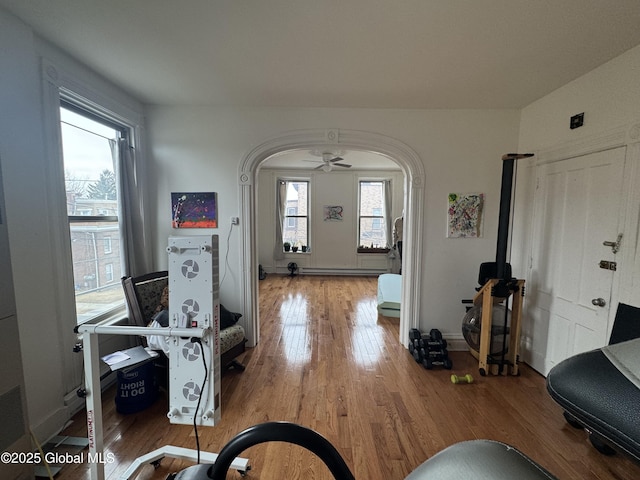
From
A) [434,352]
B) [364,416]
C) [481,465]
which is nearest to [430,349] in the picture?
[434,352]

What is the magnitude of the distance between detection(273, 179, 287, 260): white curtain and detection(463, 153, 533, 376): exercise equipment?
5.08 meters

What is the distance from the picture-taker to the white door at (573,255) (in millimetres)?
2109

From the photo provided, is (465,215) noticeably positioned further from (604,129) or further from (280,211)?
(280,211)

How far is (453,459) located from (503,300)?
284 centimetres

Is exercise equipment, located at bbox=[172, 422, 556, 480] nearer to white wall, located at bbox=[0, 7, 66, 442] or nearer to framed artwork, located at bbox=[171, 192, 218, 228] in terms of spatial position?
white wall, located at bbox=[0, 7, 66, 442]

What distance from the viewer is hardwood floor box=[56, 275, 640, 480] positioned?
171cm

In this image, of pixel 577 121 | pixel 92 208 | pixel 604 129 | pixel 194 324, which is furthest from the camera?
pixel 92 208

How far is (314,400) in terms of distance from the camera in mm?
2291

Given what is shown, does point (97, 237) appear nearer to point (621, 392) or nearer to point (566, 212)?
point (621, 392)

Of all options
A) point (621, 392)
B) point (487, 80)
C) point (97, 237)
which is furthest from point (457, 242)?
point (97, 237)

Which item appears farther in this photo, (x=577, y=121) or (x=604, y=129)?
(x=577, y=121)

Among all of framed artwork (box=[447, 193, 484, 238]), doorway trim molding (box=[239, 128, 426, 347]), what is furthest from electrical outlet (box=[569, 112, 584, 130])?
doorway trim molding (box=[239, 128, 426, 347])

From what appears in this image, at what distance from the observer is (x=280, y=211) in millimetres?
6980

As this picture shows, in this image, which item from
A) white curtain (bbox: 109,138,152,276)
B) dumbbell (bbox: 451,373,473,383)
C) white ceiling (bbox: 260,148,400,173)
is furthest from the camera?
white ceiling (bbox: 260,148,400,173)
